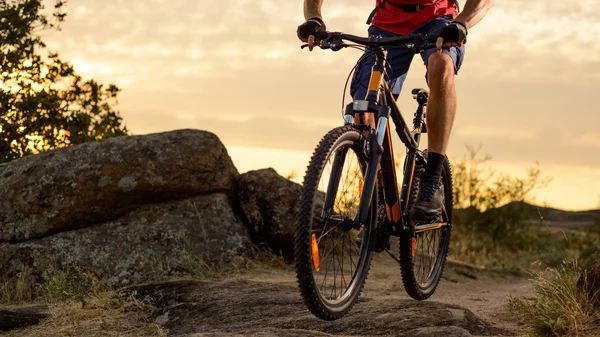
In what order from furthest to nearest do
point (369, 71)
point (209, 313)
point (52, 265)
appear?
point (52, 265)
point (209, 313)
point (369, 71)

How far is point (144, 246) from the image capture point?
8.03 metres

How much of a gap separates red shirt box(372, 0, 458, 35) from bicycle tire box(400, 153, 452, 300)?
0.93 metres

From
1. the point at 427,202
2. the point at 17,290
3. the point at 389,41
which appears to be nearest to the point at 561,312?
the point at 427,202

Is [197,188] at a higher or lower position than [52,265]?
higher

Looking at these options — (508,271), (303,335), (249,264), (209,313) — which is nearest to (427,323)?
(303,335)

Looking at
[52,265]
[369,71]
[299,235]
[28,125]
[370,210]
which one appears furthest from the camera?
[28,125]

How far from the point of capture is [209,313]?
5754mm

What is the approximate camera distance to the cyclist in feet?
15.4

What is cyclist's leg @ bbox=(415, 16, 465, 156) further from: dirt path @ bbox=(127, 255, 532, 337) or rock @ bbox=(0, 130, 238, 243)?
rock @ bbox=(0, 130, 238, 243)

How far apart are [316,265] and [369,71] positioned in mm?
1319

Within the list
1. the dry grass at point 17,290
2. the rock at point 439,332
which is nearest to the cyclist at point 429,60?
the rock at point 439,332

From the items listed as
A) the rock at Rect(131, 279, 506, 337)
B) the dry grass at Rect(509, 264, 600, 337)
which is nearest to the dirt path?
the rock at Rect(131, 279, 506, 337)

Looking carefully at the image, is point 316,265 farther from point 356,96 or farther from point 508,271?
point 508,271

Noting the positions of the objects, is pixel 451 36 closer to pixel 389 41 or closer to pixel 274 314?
pixel 389 41
